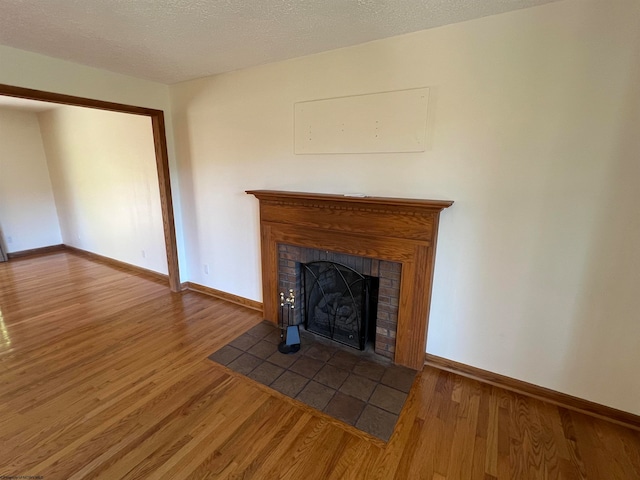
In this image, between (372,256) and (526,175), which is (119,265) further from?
(526,175)

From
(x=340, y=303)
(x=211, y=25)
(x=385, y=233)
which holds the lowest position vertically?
(x=340, y=303)

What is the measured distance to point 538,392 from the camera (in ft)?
6.50

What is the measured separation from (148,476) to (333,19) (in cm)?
263

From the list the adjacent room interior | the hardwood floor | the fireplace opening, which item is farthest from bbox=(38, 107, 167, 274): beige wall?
the fireplace opening

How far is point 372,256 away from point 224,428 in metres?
1.43

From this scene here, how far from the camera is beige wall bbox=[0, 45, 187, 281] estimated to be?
7.22 feet

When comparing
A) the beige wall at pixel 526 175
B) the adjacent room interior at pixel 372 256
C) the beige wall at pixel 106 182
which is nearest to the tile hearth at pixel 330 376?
the adjacent room interior at pixel 372 256

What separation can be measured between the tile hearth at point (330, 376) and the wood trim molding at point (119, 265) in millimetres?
2057

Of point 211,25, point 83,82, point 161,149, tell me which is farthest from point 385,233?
point 83,82

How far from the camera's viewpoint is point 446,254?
2.11m

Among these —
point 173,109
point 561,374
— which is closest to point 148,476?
point 561,374

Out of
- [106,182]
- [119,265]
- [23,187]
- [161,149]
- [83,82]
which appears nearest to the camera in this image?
[83,82]

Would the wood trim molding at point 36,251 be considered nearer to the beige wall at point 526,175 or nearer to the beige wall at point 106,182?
the beige wall at point 106,182

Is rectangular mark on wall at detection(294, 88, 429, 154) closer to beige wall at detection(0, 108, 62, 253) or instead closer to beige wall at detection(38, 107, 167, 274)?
beige wall at detection(38, 107, 167, 274)
